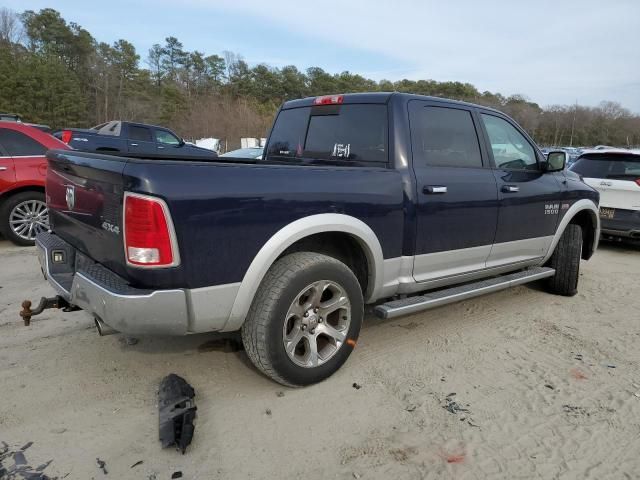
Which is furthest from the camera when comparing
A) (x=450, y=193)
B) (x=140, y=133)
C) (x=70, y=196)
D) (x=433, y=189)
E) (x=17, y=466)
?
(x=140, y=133)

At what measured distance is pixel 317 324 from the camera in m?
3.00

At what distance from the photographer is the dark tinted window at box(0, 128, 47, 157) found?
620 cm

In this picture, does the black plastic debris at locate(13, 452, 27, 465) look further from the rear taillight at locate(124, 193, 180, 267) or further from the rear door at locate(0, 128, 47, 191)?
the rear door at locate(0, 128, 47, 191)

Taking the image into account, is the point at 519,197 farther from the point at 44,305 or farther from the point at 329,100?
the point at 44,305

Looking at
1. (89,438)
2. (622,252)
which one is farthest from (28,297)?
(622,252)

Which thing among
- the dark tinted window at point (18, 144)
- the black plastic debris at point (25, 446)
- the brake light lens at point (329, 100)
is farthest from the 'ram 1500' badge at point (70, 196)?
the dark tinted window at point (18, 144)

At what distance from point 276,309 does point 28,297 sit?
3.00 metres

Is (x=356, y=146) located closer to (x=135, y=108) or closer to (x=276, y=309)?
(x=276, y=309)

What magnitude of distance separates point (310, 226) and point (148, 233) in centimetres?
93

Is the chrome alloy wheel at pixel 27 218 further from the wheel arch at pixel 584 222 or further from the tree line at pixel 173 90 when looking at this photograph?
the tree line at pixel 173 90

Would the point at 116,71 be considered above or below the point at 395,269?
above

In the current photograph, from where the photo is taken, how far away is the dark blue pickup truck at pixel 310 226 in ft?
7.76

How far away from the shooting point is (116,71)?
62.4m

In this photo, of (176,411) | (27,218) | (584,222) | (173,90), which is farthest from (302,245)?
(173,90)
